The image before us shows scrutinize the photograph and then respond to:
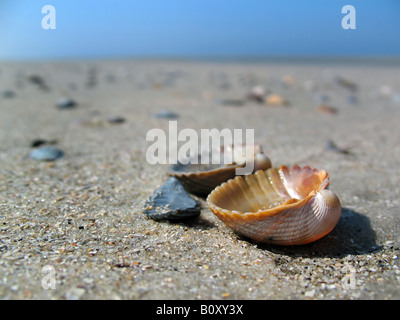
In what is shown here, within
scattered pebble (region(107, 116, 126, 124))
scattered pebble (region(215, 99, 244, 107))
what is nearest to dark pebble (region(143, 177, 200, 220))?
scattered pebble (region(107, 116, 126, 124))

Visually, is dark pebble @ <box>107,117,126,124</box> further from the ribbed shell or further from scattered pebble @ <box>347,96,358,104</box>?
scattered pebble @ <box>347,96,358,104</box>

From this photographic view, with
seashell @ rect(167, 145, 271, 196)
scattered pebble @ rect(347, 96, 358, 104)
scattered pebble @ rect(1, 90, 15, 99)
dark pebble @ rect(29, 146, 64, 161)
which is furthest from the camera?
scattered pebble @ rect(347, 96, 358, 104)

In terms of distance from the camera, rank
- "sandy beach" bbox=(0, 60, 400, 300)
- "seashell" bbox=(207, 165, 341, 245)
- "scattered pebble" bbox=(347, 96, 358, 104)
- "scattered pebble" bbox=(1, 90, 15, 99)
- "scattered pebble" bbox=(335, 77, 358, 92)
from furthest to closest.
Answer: "scattered pebble" bbox=(335, 77, 358, 92) → "scattered pebble" bbox=(347, 96, 358, 104) → "scattered pebble" bbox=(1, 90, 15, 99) → "seashell" bbox=(207, 165, 341, 245) → "sandy beach" bbox=(0, 60, 400, 300)

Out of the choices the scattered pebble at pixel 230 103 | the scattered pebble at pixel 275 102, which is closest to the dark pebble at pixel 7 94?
the scattered pebble at pixel 230 103

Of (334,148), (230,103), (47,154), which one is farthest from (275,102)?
(47,154)

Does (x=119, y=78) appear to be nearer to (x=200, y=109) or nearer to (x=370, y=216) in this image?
(x=200, y=109)

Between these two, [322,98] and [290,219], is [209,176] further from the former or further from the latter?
[322,98]

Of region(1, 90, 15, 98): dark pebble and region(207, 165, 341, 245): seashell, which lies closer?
region(207, 165, 341, 245): seashell
